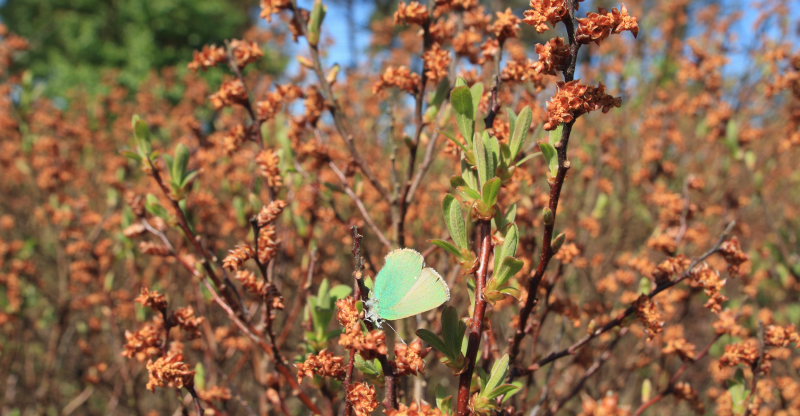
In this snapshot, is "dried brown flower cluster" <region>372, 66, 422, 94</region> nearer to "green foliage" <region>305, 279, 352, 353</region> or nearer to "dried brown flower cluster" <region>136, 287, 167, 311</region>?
"green foliage" <region>305, 279, 352, 353</region>

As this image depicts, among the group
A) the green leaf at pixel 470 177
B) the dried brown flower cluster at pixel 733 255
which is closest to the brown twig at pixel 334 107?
the green leaf at pixel 470 177

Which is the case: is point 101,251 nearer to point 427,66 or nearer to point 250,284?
point 250,284

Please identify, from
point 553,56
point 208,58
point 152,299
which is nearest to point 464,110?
point 553,56

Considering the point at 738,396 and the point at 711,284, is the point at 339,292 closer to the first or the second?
the point at 711,284

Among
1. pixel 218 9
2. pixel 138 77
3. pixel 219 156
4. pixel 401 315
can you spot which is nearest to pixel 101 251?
pixel 219 156

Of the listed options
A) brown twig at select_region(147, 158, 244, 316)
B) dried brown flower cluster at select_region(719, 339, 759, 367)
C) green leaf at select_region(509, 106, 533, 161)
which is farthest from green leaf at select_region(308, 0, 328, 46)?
dried brown flower cluster at select_region(719, 339, 759, 367)
